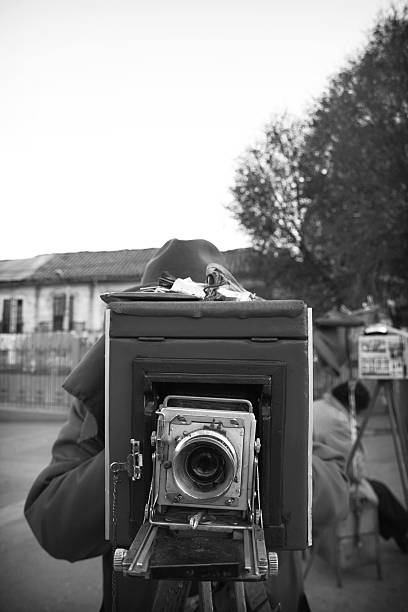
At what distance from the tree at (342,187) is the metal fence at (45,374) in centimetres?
674

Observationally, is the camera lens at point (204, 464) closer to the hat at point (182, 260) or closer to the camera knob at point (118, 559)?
the camera knob at point (118, 559)

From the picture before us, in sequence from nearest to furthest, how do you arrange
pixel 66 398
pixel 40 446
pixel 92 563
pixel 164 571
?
1. pixel 164 571
2. pixel 92 563
3. pixel 40 446
4. pixel 66 398

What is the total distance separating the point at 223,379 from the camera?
95 cm

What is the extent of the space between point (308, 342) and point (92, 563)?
324cm

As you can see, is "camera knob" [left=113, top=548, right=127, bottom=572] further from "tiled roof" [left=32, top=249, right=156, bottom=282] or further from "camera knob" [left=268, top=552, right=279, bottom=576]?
"tiled roof" [left=32, top=249, right=156, bottom=282]

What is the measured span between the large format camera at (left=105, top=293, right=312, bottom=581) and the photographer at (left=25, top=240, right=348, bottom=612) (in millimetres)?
258

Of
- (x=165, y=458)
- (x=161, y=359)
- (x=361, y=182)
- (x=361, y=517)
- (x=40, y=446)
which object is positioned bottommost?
(x=40, y=446)

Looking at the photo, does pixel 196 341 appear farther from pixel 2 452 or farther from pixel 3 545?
pixel 2 452

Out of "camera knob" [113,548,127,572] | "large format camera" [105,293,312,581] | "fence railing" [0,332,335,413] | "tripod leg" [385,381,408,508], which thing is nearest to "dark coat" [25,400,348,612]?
"large format camera" [105,293,312,581]

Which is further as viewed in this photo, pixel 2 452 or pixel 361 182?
pixel 361 182

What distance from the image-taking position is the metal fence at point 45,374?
917cm

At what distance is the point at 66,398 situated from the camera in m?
11.8

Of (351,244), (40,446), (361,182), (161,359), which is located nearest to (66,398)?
(40,446)

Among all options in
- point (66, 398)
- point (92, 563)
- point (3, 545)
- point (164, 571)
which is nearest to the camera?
point (164, 571)
